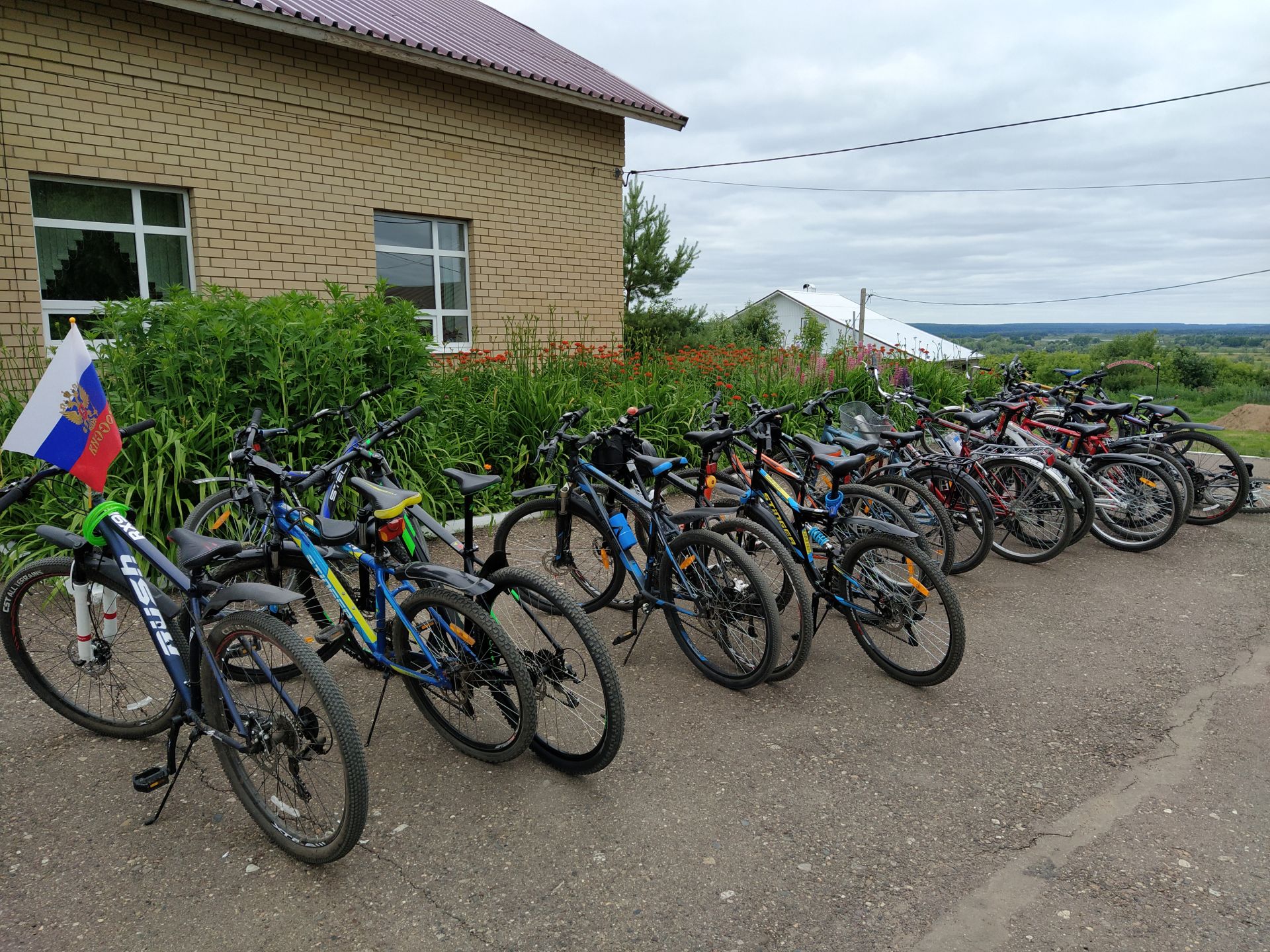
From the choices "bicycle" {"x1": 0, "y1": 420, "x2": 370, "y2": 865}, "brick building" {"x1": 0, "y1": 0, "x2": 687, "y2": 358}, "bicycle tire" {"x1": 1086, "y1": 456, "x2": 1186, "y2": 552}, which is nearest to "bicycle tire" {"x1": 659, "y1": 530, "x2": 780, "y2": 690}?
"bicycle" {"x1": 0, "y1": 420, "x2": 370, "y2": 865}

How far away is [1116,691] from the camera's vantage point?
153 inches

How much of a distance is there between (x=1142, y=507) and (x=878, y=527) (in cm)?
337

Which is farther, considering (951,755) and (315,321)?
(315,321)

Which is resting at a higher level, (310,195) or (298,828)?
(310,195)

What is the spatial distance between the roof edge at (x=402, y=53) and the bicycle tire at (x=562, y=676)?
22.7ft

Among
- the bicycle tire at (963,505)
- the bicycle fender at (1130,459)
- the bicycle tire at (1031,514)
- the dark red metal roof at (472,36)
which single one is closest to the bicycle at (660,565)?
the bicycle tire at (963,505)

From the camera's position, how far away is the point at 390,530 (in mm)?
3146

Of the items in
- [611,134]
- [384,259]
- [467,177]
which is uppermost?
[611,134]

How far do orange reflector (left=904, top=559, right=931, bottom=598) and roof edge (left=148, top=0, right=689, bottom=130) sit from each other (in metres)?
7.47

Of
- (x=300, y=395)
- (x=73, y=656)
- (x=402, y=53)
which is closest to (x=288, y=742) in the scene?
(x=73, y=656)

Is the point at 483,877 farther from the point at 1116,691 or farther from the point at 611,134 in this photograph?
the point at 611,134

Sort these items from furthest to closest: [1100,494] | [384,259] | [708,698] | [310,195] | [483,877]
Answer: [384,259] → [310,195] → [1100,494] → [708,698] → [483,877]

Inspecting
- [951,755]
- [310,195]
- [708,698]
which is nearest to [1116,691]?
[951,755]

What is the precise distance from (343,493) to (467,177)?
5.67 meters
